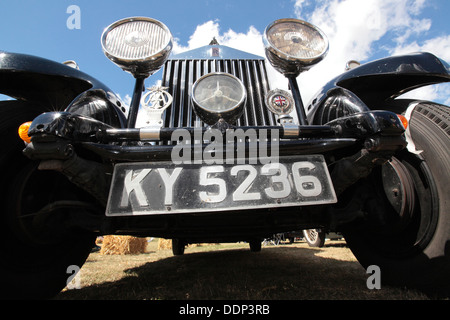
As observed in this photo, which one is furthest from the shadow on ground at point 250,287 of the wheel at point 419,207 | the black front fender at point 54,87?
the black front fender at point 54,87

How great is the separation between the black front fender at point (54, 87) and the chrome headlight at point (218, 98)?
539 millimetres

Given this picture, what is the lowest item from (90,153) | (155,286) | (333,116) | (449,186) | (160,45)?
(155,286)

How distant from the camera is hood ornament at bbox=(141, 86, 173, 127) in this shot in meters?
1.74

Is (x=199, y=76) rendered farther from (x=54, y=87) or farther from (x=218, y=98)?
(x=54, y=87)

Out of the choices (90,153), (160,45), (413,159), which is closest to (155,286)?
(90,153)

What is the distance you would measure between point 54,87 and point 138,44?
1.95ft

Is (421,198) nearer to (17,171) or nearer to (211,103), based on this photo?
(211,103)

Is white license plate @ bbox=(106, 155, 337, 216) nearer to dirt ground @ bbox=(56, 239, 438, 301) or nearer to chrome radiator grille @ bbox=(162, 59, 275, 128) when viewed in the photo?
dirt ground @ bbox=(56, 239, 438, 301)

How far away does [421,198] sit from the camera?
4.49 feet

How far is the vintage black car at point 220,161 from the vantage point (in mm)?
1099

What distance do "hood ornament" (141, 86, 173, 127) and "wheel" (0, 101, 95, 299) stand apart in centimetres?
64

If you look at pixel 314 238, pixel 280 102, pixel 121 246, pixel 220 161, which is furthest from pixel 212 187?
pixel 121 246

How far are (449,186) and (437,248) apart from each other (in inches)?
12.3

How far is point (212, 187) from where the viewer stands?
1.10m
